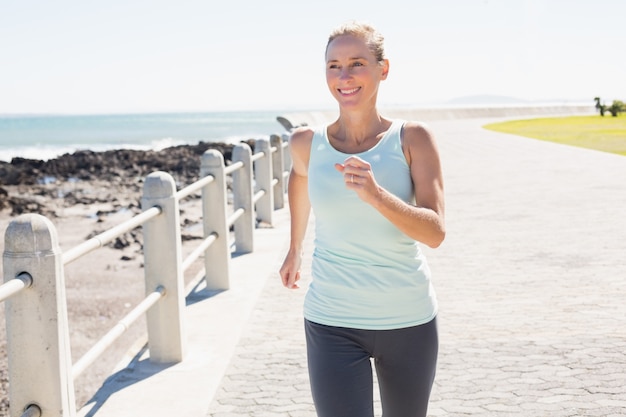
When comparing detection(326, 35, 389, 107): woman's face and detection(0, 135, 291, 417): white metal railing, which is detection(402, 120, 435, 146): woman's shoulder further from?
detection(0, 135, 291, 417): white metal railing

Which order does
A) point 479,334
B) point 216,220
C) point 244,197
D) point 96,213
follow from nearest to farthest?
point 479,334, point 216,220, point 244,197, point 96,213

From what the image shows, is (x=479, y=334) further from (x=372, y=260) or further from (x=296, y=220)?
(x=372, y=260)

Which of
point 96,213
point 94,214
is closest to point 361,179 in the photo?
point 96,213

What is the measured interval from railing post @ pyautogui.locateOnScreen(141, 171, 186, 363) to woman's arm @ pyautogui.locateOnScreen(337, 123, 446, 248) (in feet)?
9.50

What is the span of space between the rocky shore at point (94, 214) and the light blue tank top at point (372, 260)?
4.87 metres

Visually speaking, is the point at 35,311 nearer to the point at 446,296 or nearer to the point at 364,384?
the point at 364,384

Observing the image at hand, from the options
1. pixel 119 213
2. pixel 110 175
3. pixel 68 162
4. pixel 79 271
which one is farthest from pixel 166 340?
pixel 68 162

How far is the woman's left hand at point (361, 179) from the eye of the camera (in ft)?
8.78

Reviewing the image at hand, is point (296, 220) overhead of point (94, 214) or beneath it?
overhead

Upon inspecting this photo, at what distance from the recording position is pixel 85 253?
4152 mm

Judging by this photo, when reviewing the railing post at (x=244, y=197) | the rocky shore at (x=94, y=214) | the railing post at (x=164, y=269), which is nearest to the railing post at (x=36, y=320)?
the railing post at (x=164, y=269)

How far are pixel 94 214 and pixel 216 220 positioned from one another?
44.8ft

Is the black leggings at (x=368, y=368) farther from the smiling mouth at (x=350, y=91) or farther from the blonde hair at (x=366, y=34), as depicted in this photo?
the blonde hair at (x=366, y=34)

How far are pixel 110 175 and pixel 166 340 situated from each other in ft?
86.8
